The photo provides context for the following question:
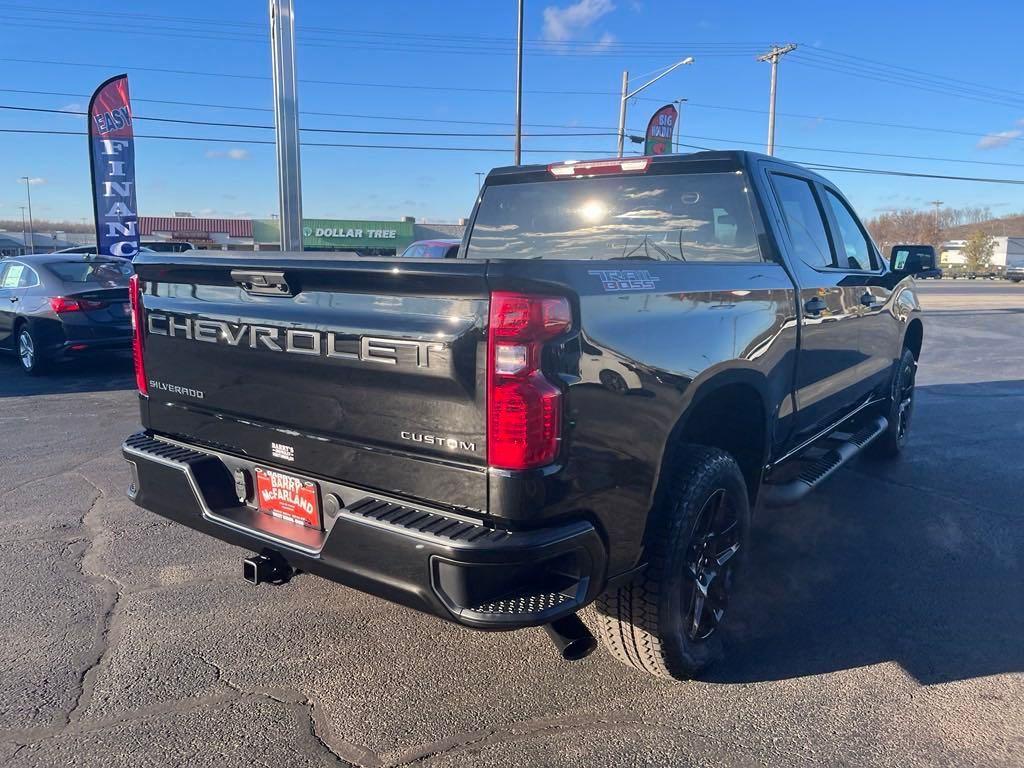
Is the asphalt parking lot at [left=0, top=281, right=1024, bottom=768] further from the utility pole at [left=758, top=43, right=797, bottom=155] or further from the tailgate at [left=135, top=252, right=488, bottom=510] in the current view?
the utility pole at [left=758, top=43, right=797, bottom=155]

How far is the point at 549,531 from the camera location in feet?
7.93

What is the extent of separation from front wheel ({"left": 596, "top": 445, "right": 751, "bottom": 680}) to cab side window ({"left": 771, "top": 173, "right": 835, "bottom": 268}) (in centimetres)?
151

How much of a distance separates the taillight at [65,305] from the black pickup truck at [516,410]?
6.73 m

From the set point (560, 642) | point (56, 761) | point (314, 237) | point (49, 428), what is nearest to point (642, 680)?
point (560, 642)

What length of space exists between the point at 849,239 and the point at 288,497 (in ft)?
12.7

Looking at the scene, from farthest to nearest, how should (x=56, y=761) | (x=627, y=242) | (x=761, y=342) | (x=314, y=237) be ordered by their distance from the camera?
1. (x=314, y=237)
2. (x=627, y=242)
3. (x=761, y=342)
4. (x=56, y=761)

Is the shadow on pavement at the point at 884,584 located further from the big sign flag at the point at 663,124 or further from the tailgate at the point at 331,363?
the big sign flag at the point at 663,124

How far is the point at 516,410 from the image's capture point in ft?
7.64

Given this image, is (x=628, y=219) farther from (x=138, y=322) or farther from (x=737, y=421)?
(x=138, y=322)

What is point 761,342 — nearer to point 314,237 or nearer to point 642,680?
point 642,680

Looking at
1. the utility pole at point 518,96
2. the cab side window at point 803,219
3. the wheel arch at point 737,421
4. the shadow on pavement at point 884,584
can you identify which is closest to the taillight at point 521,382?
the wheel arch at point 737,421

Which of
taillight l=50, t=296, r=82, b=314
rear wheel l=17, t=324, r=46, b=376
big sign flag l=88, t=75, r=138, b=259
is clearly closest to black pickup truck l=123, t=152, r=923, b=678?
taillight l=50, t=296, r=82, b=314

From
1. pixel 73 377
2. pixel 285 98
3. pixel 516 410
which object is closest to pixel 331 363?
pixel 516 410

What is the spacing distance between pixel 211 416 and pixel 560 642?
1637mm
